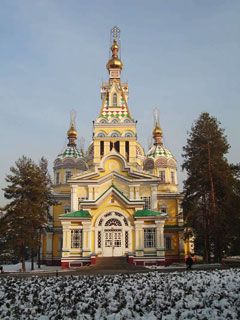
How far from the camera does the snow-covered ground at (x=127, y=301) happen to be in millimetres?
9930

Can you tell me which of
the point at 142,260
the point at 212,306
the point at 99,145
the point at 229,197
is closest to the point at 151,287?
the point at 212,306

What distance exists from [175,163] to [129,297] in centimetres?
4162

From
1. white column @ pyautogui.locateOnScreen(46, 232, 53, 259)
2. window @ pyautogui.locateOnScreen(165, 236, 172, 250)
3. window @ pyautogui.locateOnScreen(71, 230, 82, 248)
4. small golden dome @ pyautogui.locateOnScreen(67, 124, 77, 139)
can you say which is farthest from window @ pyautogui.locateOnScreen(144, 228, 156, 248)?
small golden dome @ pyautogui.locateOnScreen(67, 124, 77, 139)

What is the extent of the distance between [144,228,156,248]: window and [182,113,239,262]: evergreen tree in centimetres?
358

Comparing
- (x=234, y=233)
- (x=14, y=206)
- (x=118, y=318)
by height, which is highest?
(x=14, y=206)

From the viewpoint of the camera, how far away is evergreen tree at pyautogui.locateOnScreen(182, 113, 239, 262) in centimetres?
3247

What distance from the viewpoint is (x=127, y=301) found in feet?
37.8

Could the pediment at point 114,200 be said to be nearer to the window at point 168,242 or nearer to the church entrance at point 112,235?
the church entrance at point 112,235

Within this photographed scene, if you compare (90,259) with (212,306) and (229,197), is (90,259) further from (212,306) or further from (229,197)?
(212,306)

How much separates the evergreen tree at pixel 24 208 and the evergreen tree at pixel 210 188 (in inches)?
537

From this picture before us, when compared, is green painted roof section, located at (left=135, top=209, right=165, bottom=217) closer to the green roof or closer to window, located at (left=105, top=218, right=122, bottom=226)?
the green roof

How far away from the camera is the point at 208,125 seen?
3597cm

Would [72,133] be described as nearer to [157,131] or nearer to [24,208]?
[157,131]

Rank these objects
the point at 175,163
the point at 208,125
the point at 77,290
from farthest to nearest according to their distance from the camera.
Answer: the point at 175,163 < the point at 208,125 < the point at 77,290
